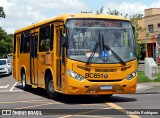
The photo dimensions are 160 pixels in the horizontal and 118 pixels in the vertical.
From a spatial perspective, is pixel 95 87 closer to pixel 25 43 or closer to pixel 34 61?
pixel 34 61

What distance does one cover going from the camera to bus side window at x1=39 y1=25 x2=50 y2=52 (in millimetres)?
15547

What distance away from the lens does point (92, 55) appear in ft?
44.1

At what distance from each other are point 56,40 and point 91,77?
2134mm

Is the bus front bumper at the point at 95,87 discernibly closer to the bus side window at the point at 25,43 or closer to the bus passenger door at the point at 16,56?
the bus side window at the point at 25,43

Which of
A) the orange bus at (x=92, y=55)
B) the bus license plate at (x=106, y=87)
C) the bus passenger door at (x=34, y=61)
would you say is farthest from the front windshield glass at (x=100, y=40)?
the bus passenger door at (x=34, y=61)

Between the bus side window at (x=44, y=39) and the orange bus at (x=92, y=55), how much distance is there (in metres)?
0.53

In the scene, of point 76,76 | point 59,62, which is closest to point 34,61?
point 59,62

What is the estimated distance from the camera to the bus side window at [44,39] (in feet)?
51.0

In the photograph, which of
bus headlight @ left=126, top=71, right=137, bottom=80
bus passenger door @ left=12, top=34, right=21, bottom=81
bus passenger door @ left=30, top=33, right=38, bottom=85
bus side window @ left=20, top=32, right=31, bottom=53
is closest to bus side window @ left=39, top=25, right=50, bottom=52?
bus passenger door @ left=30, top=33, right=38, bottom=85

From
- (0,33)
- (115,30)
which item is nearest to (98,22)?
(115,30)

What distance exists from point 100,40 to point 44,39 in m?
3.08

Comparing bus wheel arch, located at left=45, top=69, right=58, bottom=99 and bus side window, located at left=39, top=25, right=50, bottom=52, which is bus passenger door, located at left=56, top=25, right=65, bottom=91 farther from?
bus side window, located at left=39, top=25, right=50, bottom=52

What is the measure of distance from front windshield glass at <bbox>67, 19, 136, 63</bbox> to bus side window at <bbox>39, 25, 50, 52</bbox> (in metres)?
2.02

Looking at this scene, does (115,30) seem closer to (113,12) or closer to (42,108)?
(42,108)
